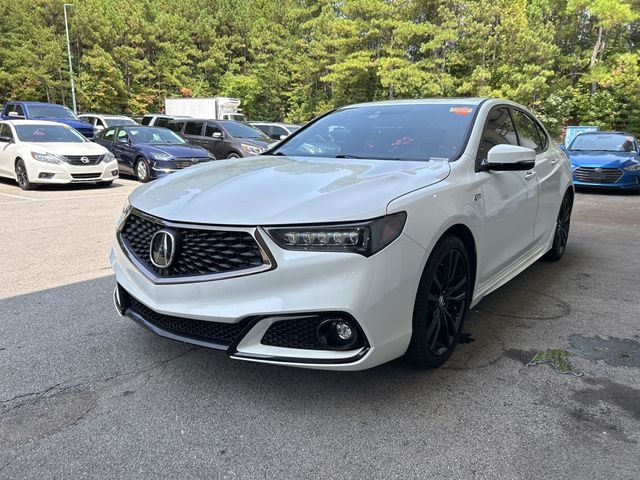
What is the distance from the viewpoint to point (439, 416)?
248cm

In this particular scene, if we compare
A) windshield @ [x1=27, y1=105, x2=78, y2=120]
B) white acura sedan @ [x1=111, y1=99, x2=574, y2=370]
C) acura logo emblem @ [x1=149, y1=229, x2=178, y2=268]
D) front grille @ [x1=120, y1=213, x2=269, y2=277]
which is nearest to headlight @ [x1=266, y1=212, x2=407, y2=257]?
white acura sedan @ [x1=111, y1=99, x2=574, y2=370]

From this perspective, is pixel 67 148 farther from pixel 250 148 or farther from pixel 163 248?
pixel 163 248

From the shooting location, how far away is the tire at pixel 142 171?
12344mm

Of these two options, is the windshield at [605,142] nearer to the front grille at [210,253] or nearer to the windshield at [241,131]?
the windshield at [241,131]

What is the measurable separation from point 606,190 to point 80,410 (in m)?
12.8

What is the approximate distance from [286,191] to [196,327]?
0.82m

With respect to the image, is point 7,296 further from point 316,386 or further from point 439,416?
point 439,416

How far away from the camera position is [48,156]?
10430mm

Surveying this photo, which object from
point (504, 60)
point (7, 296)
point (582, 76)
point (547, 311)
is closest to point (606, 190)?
→ point (547, 311)

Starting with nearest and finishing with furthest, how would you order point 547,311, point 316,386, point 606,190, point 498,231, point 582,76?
point 316,386, point 498,231, point 547,311, point 606,190, point 582,76

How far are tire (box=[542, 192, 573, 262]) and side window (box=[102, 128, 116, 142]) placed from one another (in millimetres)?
12094

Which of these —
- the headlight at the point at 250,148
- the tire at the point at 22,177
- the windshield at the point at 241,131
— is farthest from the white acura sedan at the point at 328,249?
the windshield at the point at 241,131

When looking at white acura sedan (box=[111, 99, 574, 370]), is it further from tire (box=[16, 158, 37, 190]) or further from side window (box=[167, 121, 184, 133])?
side window (box=[167, 121, 184, 133])

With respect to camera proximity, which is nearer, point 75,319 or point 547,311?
point 75,319
